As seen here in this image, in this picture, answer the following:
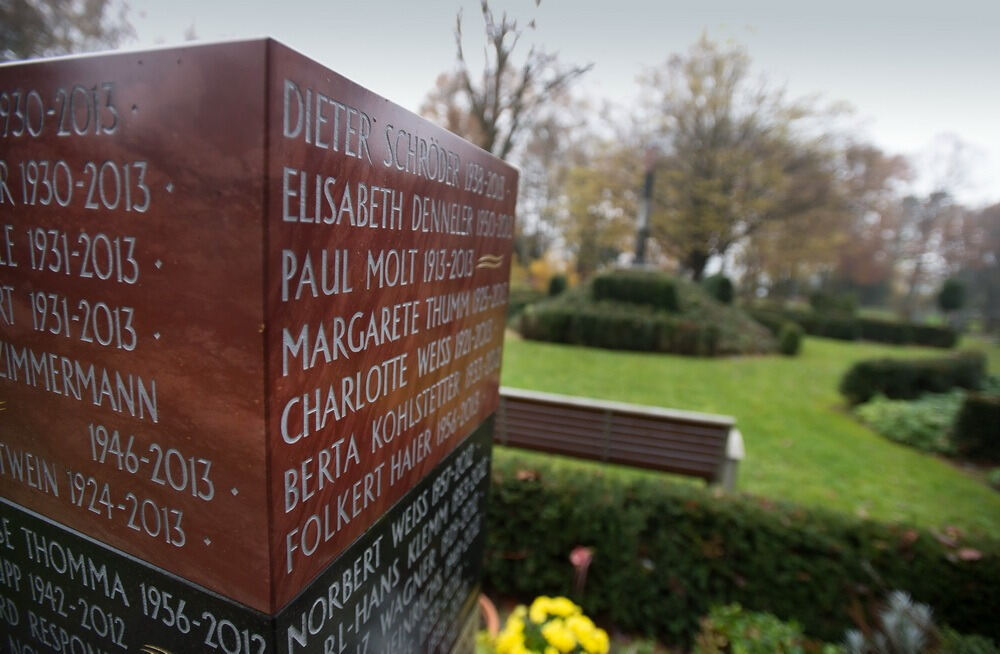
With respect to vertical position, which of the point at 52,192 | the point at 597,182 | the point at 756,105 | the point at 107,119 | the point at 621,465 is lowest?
the point at 621,465

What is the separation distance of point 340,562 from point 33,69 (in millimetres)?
1192

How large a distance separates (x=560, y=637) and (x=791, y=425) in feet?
21.9

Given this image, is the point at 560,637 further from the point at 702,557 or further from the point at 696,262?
the point at 696,262

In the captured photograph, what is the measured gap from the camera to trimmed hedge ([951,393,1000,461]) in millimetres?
6598

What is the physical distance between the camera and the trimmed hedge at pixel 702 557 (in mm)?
2896

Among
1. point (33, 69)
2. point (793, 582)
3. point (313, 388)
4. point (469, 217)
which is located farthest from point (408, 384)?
point (793, 582)

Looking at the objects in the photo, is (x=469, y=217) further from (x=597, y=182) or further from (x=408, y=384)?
(x=597, y=182)

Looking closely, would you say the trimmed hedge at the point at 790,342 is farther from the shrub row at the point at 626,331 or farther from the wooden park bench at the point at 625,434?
the wooden park bench at the point at 625,434

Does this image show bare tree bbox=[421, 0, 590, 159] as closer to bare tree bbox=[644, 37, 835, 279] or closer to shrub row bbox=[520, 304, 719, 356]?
shrub row bbox=[520, 304, 719, 356]

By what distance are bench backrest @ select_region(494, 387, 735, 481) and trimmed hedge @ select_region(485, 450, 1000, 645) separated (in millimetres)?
1350

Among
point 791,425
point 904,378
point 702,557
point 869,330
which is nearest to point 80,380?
point 702,557

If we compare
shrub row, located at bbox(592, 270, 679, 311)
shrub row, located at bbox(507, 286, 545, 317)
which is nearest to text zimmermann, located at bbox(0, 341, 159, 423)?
shrub row, located at bbox(592, 270, 679, 311)

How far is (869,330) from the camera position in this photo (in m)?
22.4

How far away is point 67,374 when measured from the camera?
1.06m
